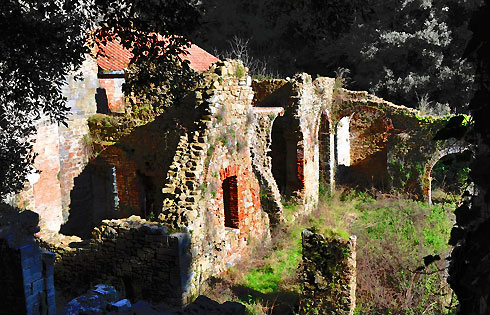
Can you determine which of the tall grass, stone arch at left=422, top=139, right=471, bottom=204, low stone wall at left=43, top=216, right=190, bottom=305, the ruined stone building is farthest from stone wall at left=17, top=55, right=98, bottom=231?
stone arch at left=422, top=139, right=471, bottom=204

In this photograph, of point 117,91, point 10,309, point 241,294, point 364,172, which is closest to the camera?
point 10,309

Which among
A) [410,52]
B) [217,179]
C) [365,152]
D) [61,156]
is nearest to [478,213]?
[217,179]

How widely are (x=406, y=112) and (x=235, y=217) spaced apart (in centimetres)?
Result: 983

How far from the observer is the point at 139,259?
909 cm

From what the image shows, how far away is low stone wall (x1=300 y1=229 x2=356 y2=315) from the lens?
8492mm

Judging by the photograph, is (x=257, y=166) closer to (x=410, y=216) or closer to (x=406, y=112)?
(x=410, y=216)

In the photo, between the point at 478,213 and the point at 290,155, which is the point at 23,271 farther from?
the point at 290,155

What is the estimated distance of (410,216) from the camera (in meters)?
14.6

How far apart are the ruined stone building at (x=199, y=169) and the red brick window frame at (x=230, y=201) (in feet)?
0.09

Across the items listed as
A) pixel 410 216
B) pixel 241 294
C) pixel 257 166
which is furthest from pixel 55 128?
pixel 410 216

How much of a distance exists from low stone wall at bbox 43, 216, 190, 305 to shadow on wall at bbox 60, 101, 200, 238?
2.08m

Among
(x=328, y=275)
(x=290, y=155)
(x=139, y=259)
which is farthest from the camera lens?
(x=290, y=155)

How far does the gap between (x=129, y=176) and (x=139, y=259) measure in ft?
15.4

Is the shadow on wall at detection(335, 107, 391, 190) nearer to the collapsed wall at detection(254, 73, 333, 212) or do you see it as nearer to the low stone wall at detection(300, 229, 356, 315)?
the collapsed wall at detection(254, 73, 333, 212)
